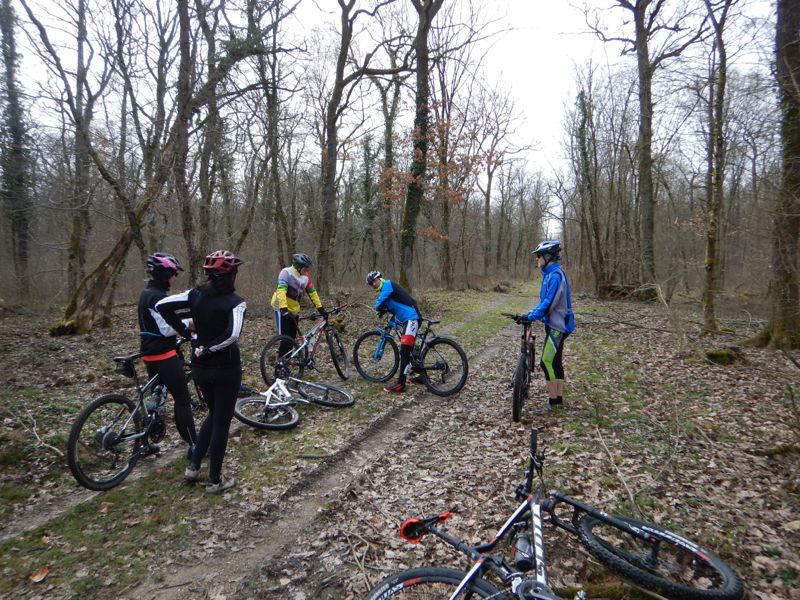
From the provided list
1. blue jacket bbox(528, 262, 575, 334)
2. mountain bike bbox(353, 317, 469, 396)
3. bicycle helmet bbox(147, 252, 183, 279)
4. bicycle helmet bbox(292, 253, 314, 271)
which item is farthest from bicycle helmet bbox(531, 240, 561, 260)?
bicycle helmet bbox(147, 252, 183, 279)

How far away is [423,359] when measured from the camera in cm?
719

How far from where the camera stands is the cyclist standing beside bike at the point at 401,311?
7.01 m

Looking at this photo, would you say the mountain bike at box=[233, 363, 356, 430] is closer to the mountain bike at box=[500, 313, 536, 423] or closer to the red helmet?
the red helmet

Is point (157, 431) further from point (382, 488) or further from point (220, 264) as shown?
point (382, 488)

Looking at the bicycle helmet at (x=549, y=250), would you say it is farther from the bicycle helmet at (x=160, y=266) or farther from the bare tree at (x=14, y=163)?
the bare tree at (x=14, y=163)

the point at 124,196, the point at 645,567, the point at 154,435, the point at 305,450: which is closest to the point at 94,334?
the point at 124,196

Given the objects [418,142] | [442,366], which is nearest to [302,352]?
[442,366]

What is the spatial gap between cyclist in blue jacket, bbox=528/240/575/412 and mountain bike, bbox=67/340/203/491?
4.69 m

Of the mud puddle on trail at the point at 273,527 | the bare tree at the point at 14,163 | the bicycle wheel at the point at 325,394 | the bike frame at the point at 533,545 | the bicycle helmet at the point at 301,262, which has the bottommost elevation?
the mud puddle on trail at the point at 273,527

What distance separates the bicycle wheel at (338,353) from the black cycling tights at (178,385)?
3366 millimetres

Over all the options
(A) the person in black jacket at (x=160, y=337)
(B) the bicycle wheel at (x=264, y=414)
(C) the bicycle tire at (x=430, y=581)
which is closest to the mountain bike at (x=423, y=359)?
(B) the bicycle wheel at (x=264, y=414)

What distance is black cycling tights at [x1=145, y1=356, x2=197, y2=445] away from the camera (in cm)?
445

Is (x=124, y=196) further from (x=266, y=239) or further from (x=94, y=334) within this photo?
(x=266, y=239)

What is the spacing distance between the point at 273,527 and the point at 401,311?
A: 13.2ft
